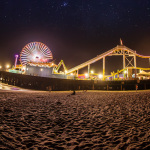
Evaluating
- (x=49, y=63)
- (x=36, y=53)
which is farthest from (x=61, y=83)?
(x=36, y=53)

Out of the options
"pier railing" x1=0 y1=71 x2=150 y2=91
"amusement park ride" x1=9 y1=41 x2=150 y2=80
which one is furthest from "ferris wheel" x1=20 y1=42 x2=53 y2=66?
"pier railing" x1=0 y1=71 x2=150 y2=91

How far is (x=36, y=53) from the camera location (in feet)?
133

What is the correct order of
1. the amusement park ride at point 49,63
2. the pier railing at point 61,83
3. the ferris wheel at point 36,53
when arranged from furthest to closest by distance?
the ferris wheel at point 36,53, the amusement park ride at point 49,63, the pier railing at point 61,83

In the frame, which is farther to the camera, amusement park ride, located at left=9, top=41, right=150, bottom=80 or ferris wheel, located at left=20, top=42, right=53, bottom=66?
A: ferris wheel, located at left=20, top=42, right=53, bottom=66

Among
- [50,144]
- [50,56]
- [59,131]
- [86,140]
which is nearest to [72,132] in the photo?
[59,131]

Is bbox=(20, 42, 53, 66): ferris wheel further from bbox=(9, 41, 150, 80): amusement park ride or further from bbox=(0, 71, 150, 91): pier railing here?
bbox=(0, 71, 150, 91): pier railing

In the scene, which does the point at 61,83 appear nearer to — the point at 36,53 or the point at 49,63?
the point at 49,63

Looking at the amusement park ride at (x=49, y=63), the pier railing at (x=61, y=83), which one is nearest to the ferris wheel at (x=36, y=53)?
the amusement park ride at (x=49, y=63)

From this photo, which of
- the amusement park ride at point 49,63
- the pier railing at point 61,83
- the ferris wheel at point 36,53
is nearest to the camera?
the pier railing at point 61,83

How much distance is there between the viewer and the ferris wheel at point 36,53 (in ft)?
126

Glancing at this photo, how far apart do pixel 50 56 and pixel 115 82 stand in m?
28.1

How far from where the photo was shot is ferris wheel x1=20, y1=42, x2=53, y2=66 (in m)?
38.4

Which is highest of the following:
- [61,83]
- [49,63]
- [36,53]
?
[36,53]

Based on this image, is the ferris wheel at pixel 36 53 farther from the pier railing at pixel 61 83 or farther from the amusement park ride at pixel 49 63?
the pier railing at pixel 61 83
